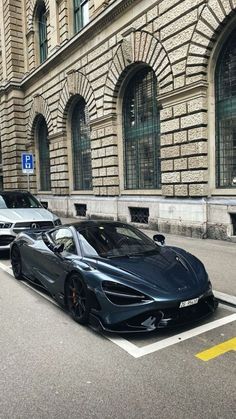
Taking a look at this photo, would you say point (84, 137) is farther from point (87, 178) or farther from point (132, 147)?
point (132, 147)

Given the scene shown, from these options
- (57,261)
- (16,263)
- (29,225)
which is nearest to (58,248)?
(57,261)

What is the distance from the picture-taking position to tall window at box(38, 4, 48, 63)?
72.1 feet

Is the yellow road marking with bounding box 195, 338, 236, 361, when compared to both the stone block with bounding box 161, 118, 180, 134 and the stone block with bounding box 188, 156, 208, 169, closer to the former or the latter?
the stone block with bounding box 188, 156, 208, 169

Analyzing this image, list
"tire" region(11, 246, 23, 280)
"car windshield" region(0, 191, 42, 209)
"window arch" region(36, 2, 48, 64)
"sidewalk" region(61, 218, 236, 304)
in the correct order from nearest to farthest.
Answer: "sidewalk" region(61, 218, 236, 304), "tire" region(11, 246, 23, 280), "car windshield" region(0, 191, 42, 209), "window arch" region(36, 2, 48, 64)

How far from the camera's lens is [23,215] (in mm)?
9500

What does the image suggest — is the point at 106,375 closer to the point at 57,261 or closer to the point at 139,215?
the point at 57,261

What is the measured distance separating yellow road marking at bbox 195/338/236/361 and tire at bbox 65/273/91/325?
1.44 meters

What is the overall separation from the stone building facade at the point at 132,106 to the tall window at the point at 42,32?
12 centimetres

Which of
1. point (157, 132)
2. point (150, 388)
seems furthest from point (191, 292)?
point (157, 132)

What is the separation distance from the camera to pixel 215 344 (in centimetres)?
400

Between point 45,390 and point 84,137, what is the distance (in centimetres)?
1592

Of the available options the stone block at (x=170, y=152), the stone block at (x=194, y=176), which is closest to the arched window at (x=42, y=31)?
the stone block at (x=170, y=152)

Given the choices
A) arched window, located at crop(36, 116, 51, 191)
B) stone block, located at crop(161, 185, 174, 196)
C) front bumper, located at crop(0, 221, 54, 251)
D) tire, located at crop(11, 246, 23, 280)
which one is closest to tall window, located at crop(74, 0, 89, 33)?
arched window, located at crop(36, 116, 51, 191)

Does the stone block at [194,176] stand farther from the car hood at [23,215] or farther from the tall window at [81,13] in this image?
the tall window at [81,13]
